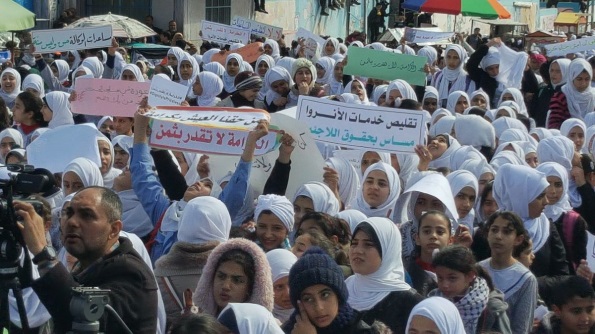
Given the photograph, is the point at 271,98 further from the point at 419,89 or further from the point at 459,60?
the point at 459,60

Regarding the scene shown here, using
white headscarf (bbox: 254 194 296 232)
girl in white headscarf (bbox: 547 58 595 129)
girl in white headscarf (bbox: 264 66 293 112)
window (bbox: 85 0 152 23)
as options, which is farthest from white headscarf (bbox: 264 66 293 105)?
window (bbox: 85 0 152 23)

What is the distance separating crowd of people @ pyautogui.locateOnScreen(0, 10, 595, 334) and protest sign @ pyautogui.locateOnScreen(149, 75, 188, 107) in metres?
0.29

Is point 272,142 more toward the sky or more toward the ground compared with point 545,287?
more toward the sky

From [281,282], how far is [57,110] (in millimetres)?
5046

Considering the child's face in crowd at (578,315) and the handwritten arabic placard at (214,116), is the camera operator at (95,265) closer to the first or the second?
the child's face in crowd at (578,315)

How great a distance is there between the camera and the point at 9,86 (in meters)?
11.2

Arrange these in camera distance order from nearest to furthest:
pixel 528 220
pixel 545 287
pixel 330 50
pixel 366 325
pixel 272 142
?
1. pixel 366 325
2. pixel 545 287
3. pixel 528 220
4. pixel 272 142
5. pixel 330 50

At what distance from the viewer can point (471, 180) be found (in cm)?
664

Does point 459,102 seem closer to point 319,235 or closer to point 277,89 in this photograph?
point 277,89

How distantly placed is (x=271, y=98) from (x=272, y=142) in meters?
3.97

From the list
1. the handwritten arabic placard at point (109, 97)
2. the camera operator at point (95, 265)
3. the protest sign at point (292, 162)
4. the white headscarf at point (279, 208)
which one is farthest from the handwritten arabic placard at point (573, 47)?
the camera operator at point (95, 265)

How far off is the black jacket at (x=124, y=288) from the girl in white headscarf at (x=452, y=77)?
872 centimetres

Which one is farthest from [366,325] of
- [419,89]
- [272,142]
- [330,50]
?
[330,50]

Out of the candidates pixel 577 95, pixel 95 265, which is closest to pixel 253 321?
pixel 95 265
